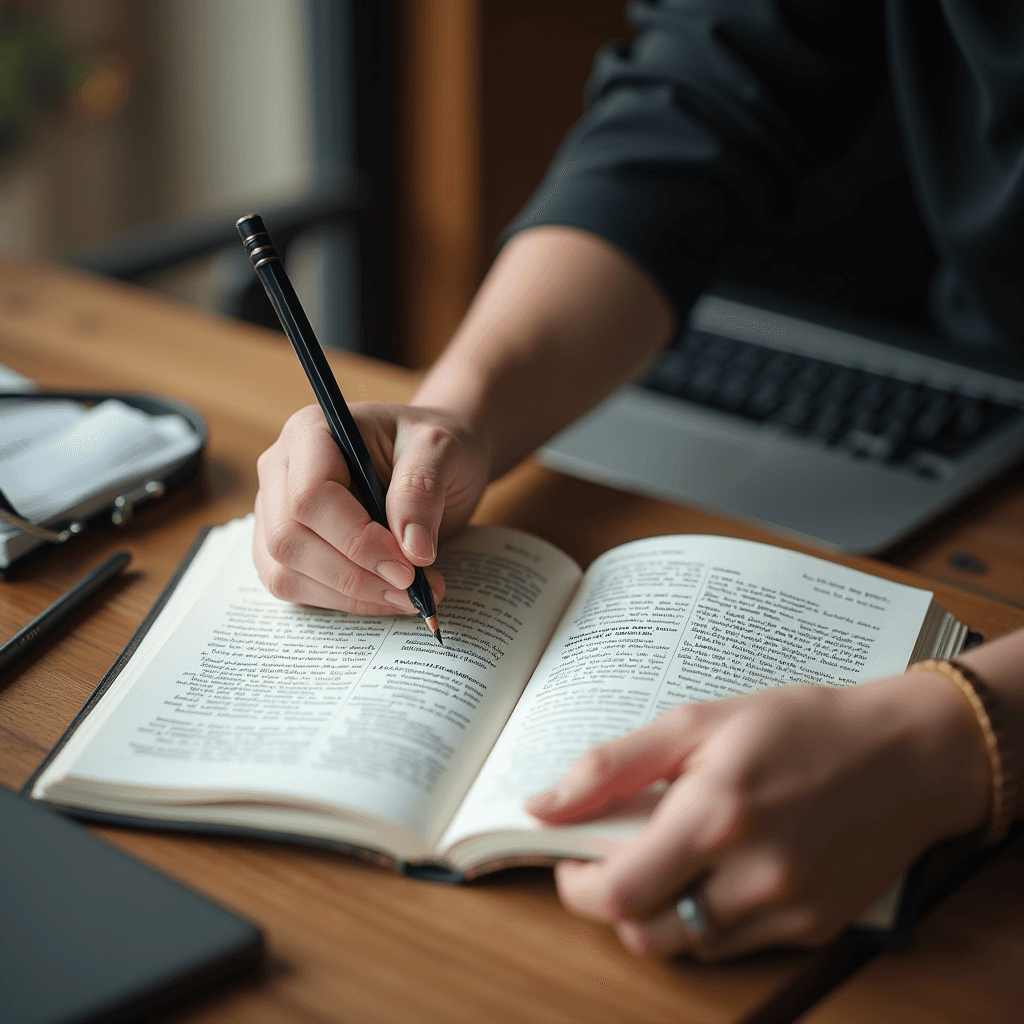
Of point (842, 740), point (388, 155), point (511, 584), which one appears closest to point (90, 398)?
point (511, 584)

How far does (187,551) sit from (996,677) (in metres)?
0.51

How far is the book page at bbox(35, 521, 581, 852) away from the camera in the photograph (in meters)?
0.49

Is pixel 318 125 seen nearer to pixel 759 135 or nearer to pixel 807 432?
pixel 759 135

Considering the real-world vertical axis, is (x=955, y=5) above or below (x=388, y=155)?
above

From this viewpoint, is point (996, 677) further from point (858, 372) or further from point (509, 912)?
point (858, 372)

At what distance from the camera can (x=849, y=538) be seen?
78cm

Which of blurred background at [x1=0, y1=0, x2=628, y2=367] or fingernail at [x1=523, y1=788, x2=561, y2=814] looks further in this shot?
blurred background at [x1=0, y1=0, x2=628, y2=367]

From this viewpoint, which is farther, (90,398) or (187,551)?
(90,398)

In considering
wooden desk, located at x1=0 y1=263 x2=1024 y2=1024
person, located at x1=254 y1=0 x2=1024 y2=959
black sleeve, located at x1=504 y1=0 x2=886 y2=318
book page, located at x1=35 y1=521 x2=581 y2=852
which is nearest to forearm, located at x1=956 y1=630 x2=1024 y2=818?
person, located at x1=254 y1=0 x2=1024 y2=959

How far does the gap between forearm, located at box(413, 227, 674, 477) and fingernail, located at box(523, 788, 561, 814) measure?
323mm

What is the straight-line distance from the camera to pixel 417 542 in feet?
1.94

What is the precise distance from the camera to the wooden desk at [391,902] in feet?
1.40

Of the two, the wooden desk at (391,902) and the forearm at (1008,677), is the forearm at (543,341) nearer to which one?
the wooden desk at (391,902)

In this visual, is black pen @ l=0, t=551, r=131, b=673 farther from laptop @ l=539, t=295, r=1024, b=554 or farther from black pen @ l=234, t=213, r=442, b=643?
laptop @ l=539, t=295, r=1024, b=554
